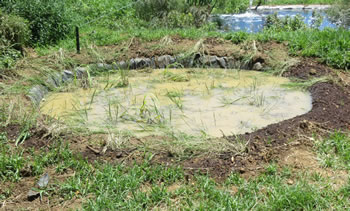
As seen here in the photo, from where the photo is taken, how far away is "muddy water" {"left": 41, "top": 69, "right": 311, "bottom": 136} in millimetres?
5258

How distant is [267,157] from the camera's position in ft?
13.4

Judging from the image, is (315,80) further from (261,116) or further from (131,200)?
(131,200)

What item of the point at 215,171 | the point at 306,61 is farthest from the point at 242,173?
the point at 306,61

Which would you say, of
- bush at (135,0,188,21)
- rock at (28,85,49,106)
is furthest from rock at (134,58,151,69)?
bush at (135,0,188,21)

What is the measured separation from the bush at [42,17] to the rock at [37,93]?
2.17 metres

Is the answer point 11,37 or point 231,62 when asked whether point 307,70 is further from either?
point 11,37

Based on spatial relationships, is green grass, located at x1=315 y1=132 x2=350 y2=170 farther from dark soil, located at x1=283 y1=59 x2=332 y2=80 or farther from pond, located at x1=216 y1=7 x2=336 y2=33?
pond, located at x1=216 y1=7 x2=336 y2=33

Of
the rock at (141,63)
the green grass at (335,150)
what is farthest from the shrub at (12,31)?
the green grass at (335,150)

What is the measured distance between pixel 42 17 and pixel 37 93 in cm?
304

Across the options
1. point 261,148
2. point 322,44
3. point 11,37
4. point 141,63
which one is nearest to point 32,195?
point 261,148

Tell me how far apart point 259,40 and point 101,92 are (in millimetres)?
3598

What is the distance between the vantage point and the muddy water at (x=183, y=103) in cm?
526

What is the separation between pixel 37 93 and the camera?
6.28 metres

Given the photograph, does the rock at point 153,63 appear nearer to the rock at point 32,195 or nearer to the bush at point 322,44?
the bush at point 322,44
